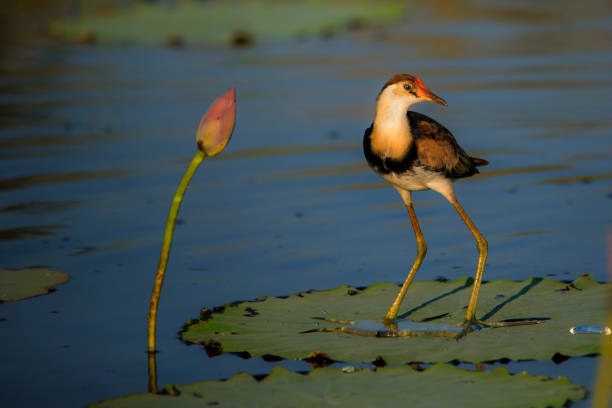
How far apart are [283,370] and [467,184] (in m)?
4.60

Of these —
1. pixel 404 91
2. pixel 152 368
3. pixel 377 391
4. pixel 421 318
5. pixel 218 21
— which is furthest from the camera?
pixel 218 21

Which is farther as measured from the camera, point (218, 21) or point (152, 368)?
point (218, 21)

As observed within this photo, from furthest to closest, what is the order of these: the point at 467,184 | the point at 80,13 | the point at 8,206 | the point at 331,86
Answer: the point at 80,13 → the point at 331,86 → the point at 467,184 → the point at 8,206

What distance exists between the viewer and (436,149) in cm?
475

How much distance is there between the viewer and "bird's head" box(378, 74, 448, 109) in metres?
4.53

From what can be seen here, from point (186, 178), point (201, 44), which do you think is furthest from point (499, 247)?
point (201, 44)

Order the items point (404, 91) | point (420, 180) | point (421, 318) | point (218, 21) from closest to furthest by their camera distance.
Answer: point (404, 91) → point (421, 318) → point (420, 180) → point (218, 21)

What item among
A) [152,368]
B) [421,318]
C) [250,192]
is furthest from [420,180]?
[250,192]

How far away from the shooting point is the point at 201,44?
16.7 metres

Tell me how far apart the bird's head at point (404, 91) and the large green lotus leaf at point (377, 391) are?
4.68 ft

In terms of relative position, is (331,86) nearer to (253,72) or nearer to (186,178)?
(253,72)

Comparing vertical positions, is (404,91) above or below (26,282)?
above

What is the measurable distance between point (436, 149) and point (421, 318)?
0.88 meters

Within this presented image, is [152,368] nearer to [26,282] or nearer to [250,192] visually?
[26,282]
